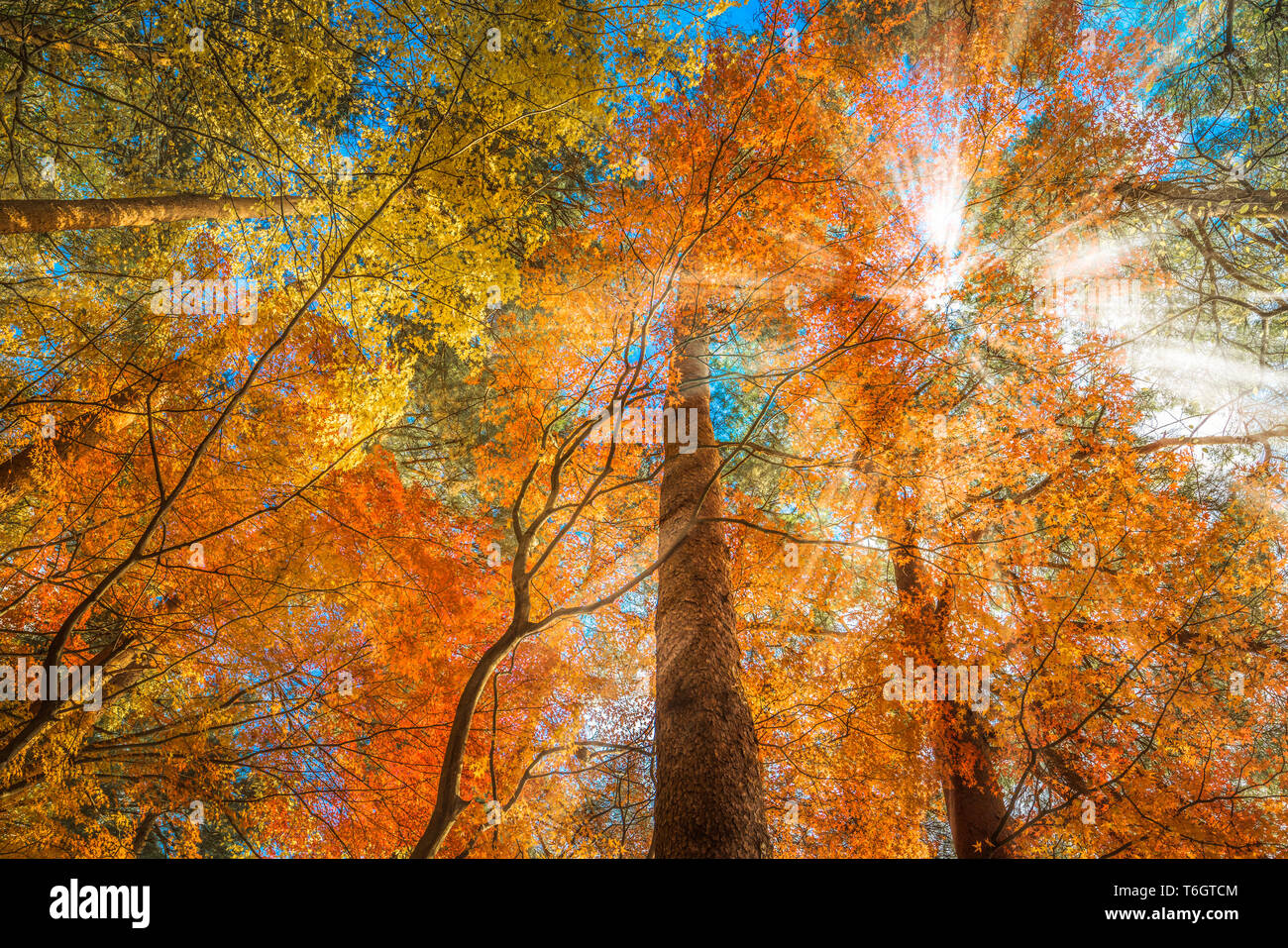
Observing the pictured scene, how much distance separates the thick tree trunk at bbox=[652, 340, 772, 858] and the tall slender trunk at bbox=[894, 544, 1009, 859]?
88.5 inches

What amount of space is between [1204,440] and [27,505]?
17746 mm

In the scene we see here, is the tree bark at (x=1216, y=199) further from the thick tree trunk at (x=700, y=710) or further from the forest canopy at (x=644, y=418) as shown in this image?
the thick tree trunk at (x=700, y=710)

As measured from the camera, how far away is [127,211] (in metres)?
5.06

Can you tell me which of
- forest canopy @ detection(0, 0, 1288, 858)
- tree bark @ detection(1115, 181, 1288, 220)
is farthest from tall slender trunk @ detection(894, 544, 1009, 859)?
tree bark @ detection(1115, 181, 1288, 220)

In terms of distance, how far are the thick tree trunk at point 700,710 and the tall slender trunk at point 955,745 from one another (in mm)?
2247

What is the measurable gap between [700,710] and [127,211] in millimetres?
7081

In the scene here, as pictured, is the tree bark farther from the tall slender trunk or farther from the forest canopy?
the tall slender trunk

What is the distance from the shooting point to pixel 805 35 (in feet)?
31.3

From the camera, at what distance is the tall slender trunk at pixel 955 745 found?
636 centimetres

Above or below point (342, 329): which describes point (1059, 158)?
above

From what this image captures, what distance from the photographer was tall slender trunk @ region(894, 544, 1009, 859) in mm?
6359

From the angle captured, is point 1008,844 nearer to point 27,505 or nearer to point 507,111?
point 507,111
